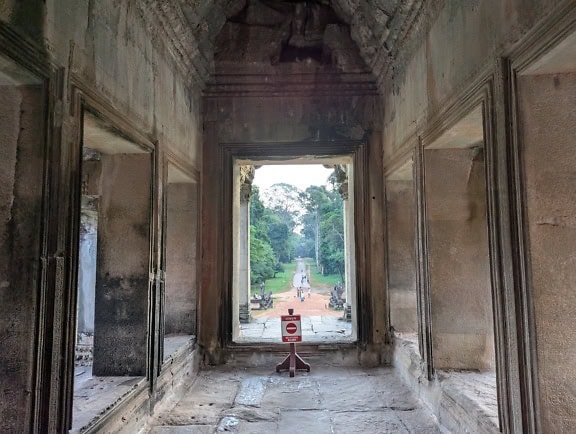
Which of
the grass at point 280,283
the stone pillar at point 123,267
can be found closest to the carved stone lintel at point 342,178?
the stone pillar at point 123,267

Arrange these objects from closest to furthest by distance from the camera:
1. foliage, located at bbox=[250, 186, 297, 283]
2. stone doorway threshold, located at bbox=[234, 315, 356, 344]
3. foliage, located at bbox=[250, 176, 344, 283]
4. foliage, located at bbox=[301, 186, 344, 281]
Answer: stone doorway threshold, located at bbox=[234, 315, 356, 344], foliage, located at bbox=[250, 186, 297, 283], foliage, located at bbox=[250, 176, 344, 283], foliage, located at bbox=[301, 186, 344, 281]

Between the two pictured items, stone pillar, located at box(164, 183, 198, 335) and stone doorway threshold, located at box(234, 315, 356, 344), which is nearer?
stone pillar, located at box(164, 183, 198, 335)

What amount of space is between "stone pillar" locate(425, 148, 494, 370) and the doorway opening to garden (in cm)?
197

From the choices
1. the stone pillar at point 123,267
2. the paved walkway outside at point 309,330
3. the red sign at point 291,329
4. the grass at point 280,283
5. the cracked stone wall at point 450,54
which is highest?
the cracked stone wall at point 450,54

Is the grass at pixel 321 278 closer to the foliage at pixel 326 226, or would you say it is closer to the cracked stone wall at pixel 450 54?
the foliage at pixel 326 226

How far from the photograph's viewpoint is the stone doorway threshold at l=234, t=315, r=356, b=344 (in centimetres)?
558

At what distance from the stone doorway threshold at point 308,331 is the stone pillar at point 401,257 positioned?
72 cm

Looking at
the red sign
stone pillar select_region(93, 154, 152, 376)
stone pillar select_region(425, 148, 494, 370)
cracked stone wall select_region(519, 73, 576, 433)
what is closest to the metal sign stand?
the red sign

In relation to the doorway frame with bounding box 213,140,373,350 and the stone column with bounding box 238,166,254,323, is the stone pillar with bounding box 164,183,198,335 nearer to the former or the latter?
the doorway frame with bounding box 213,140,373,350

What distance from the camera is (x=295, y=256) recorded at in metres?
35.5

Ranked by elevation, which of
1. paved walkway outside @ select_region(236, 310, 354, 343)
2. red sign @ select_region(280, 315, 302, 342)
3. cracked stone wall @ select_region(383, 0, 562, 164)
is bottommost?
paved walkway outside @ select_region(236, 310, 354, 343)

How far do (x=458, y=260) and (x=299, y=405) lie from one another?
197 cm

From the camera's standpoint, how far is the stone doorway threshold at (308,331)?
18.3 ft

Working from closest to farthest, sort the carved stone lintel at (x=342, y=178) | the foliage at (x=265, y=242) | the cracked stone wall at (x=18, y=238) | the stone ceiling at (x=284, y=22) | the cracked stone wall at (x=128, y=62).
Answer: the cracked stone wall at (x=18, y=238), the cracked stone wall at (x=128, y=62), the stone ceiling at (x=284, y=22), the carved stone lintel at (x=342, y=178), the foliage at (x=265, y=242)
